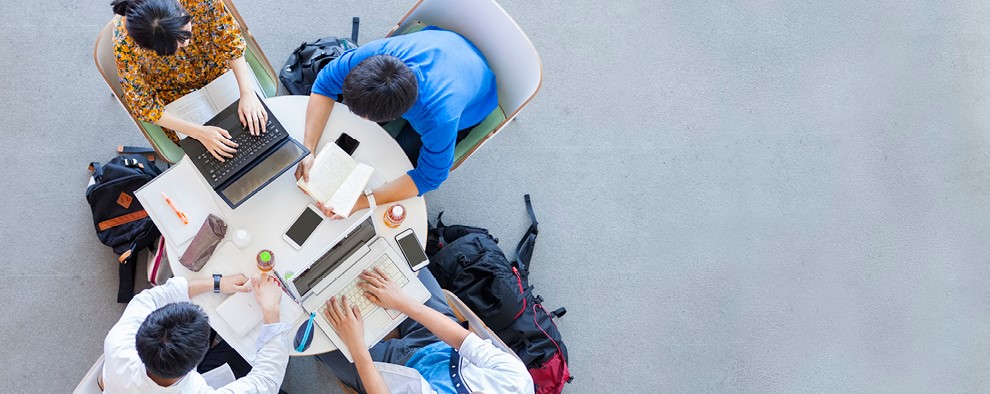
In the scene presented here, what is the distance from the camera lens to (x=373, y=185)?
6.07ft

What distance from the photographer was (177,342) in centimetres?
151

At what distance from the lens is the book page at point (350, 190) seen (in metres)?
1.76

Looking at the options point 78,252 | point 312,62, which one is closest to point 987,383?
point 312,62

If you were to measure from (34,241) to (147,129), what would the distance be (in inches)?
34.3

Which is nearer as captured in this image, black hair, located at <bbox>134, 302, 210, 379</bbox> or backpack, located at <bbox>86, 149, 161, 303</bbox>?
black hair, located at <bbox>134, 302, 210, 379</bbox>

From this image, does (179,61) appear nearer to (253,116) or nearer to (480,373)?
(253,116)

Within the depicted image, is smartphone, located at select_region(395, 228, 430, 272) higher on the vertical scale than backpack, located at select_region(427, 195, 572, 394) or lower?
higher

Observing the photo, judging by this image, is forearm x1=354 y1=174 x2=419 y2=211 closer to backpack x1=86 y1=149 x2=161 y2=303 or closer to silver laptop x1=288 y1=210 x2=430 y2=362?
silver laptop x1=288 y1=210 x2=430 y2=362

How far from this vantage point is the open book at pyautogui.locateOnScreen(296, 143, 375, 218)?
5.78 ft

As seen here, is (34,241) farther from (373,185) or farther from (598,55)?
(598,55)

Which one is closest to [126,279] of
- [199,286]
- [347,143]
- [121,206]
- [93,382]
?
[121,206]

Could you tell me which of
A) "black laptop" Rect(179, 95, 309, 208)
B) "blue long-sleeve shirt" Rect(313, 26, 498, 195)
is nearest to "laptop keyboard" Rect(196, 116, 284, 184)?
"black laptop" Rect(179, 95, 309, 208)

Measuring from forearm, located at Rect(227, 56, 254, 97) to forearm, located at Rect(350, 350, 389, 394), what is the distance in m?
0.87

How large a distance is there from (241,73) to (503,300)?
1.18 metres
